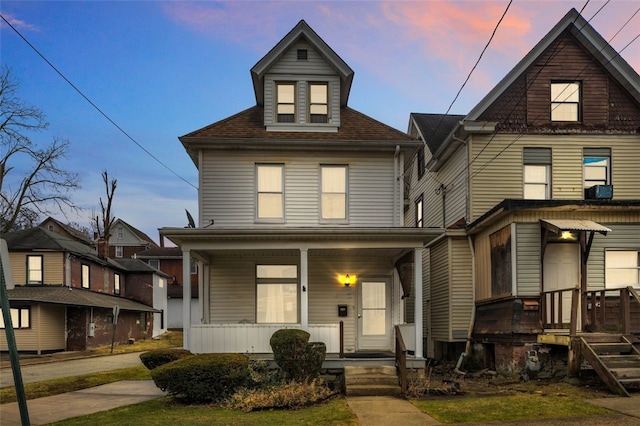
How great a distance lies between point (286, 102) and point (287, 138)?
1.43m

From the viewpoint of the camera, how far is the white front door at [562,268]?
573 inches

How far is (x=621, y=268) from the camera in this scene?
1490 centimetres

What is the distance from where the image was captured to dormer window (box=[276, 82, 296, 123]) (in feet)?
50.9

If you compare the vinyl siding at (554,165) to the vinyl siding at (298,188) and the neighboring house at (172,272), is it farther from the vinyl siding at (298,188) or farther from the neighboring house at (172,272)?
the neighboring house at (172,272)

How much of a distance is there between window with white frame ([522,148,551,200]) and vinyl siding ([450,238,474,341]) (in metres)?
2.89

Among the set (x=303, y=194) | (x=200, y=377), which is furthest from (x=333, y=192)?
(x=200, y=377)

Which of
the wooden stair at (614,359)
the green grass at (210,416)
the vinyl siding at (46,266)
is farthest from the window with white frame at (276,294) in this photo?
the vinyl siding at (46,266)

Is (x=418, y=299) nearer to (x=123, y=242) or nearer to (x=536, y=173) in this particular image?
(x=536, y=173)

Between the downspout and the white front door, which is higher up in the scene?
the downspout

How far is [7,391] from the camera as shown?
1308 centimetres

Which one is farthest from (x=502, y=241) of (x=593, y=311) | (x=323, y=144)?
(x=323, y=144)

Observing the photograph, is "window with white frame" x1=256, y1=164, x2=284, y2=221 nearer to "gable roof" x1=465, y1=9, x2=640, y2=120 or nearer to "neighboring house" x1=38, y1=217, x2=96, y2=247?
"gable roof" x1=465, y1=9, x2=640, y2=120

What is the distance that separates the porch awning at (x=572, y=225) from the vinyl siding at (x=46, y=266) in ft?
81.5

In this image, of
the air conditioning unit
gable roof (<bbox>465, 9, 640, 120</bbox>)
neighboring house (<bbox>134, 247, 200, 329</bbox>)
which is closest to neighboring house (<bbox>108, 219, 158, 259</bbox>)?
neighboring house (<bbox>134, 247, 200, 329</bbox>)
